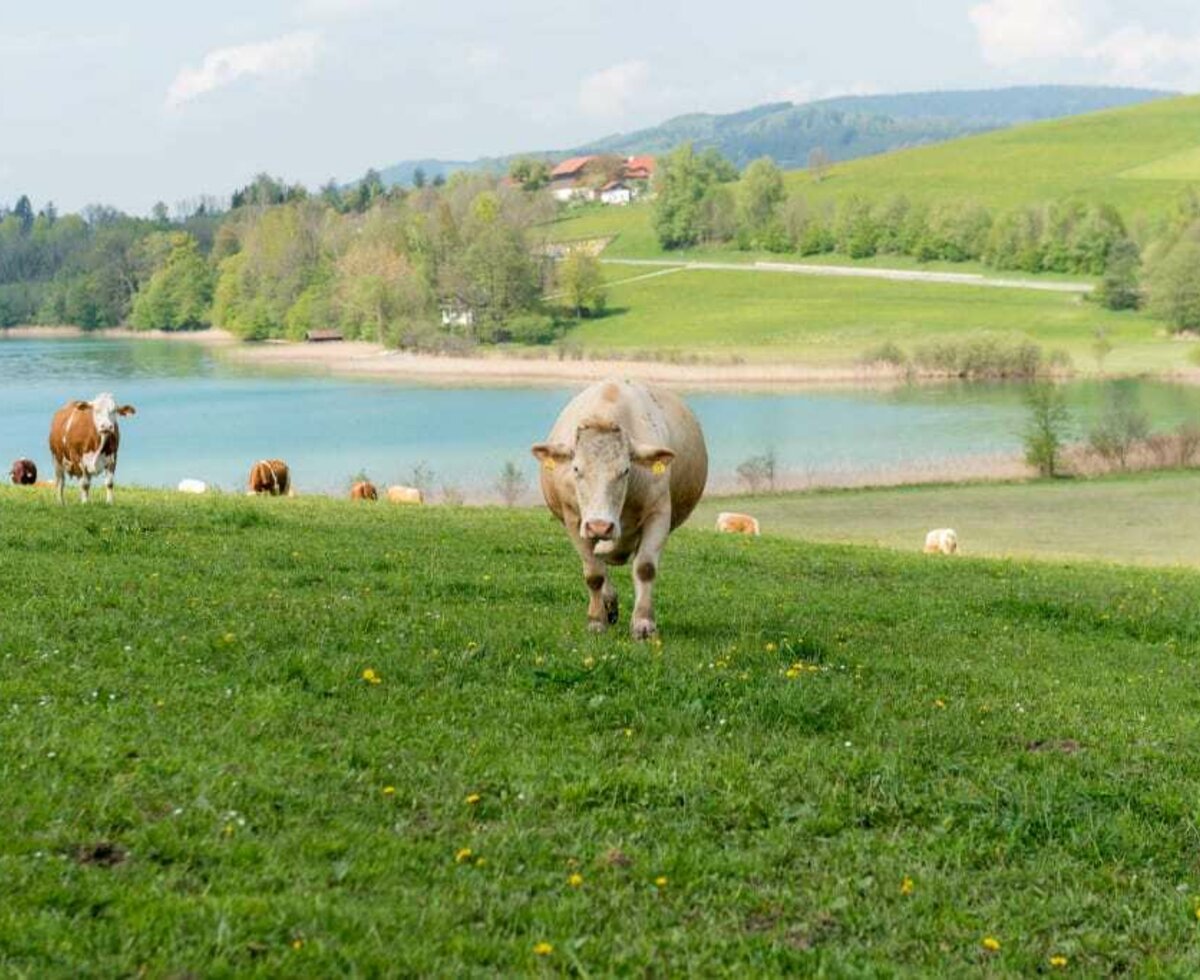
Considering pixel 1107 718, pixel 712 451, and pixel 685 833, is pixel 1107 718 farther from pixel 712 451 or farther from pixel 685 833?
pixel 712 451

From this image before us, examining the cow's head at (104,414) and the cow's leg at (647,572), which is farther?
the cow's head at (104,414)

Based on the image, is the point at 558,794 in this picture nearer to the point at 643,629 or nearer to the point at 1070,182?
the point at 643,629

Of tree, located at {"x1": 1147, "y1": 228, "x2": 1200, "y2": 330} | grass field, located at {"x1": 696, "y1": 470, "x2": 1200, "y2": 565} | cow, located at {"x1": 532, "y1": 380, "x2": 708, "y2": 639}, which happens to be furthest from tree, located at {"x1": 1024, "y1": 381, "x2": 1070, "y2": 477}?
tree, located at {"x1": 1147, "y1": 228, "x2": 1200, "y2": 330}

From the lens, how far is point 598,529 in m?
11.5

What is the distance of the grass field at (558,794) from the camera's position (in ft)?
19.0

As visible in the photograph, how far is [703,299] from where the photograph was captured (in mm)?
154750

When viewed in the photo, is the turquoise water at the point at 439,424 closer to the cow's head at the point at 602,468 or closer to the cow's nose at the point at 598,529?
the cow's head at the point at 602,468

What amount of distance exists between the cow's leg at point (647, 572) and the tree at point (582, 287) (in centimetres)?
14124

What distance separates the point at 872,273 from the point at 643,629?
157 metres

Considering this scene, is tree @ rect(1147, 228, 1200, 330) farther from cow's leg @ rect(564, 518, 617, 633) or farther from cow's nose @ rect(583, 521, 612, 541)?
cow's nose @ rect(583, 521, 612, 541)

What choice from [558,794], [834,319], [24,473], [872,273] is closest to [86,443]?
[558,794]

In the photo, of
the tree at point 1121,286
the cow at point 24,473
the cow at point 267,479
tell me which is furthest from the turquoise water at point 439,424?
the tree at point 1121,286

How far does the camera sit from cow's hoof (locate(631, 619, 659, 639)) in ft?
40.3

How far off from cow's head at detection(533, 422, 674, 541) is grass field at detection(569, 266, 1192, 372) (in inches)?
3974
